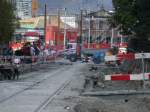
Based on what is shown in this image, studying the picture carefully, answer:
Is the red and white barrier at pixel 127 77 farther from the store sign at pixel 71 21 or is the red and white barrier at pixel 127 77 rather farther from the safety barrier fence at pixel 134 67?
the store sign at pixel 71 21

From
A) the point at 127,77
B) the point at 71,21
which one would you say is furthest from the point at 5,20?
the point at 71,21

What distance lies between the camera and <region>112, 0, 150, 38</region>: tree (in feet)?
114

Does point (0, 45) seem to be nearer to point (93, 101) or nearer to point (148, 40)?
point (148, 40)

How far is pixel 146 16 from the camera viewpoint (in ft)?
114

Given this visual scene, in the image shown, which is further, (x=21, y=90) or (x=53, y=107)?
(x=21, y=90)

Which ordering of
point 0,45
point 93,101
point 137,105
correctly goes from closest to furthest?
point 137,105 < point 93,101 < point 0,45

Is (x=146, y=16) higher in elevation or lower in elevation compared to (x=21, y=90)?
higher

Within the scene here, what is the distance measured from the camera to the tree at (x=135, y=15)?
34.7 metres

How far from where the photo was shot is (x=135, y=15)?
119 feet

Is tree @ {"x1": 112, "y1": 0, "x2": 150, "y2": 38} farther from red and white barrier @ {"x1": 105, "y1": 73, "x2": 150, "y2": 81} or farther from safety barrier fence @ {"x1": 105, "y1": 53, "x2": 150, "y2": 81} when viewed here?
red and white barrier @ {"x1": 105, "y1": 73, "x2": 150, "y2": 81}

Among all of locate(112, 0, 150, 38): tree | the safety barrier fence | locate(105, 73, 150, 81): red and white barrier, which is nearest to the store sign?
locate(112, 0, 150, 38): tree

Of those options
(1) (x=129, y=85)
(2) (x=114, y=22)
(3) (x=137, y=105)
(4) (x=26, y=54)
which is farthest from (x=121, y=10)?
(4) (x=26, y=54)

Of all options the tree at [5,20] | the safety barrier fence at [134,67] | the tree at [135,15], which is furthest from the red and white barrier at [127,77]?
the tree at [5,20]

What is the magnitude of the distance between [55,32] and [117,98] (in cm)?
11456
